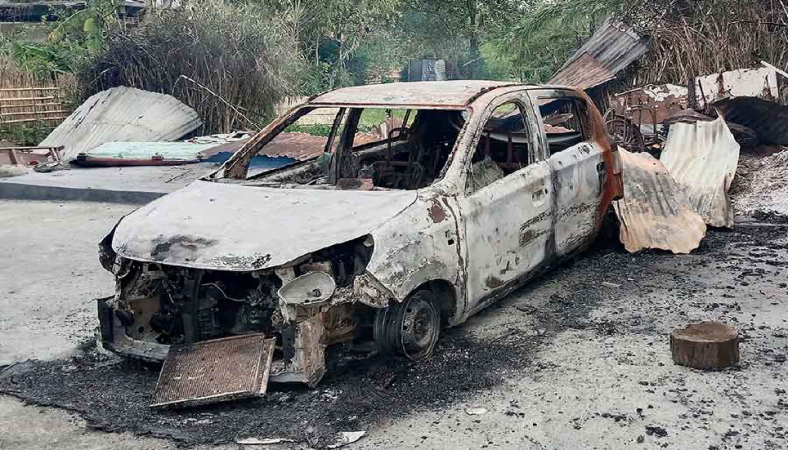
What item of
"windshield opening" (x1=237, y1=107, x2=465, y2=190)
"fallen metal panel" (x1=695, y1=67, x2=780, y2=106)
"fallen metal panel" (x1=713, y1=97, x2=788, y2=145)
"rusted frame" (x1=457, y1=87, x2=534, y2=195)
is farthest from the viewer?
"fallen metal panel" (x1=713, y1=97, x2=788, y2=145)

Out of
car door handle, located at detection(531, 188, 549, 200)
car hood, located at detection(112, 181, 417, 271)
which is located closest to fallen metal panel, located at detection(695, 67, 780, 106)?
car door handle, located at detection(531, 188, 549, 200)

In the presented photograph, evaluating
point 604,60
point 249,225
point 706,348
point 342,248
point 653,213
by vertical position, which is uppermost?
point 604,60

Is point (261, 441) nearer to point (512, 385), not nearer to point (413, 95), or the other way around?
point (512, 385)

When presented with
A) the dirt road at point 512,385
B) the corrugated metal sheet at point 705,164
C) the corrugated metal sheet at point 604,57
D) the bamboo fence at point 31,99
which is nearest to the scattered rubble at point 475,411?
the dirt road at point 512,385

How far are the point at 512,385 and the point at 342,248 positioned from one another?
1.19 meters

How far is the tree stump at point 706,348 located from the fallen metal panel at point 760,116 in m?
7.79

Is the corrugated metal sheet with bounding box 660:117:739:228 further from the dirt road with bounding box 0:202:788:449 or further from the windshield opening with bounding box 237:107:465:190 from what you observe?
the windshield opening with bounding box 237:107:465:190

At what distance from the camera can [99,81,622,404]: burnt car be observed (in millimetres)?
4438

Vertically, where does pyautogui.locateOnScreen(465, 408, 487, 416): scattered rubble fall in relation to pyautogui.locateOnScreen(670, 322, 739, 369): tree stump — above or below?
below

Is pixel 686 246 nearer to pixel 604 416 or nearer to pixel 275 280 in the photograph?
pixel 604 416

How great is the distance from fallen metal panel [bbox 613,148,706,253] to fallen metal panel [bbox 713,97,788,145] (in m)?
4.55

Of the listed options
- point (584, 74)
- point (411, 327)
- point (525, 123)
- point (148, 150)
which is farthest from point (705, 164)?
point (148, 150)

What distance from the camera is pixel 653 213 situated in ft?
24.6

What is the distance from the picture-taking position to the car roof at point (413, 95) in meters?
5.66
